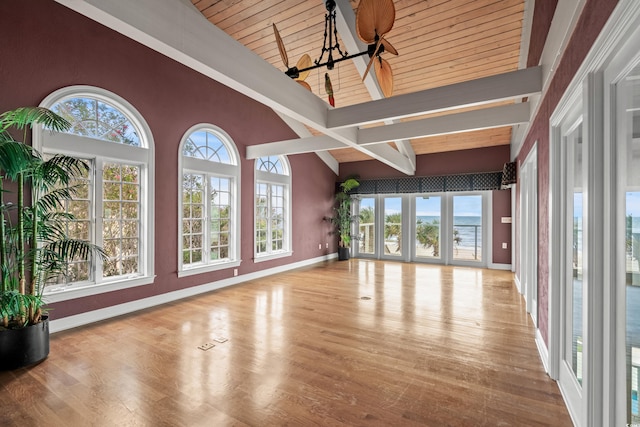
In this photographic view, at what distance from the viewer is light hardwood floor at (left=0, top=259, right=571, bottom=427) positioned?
2045mm

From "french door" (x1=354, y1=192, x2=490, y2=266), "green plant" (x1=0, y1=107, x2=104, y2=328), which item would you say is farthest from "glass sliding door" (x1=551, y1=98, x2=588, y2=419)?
"french door" (x1=354, y1=192, x2=490, y2=266)

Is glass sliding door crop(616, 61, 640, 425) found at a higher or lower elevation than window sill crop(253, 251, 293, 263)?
higher

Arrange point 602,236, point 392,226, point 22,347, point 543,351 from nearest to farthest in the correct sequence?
point 602,236 → point 22,347 → point 543,351 → point 392,226

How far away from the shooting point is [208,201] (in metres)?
5.42

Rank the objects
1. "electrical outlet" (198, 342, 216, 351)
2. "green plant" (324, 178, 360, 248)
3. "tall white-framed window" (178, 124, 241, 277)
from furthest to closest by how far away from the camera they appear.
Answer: "green plant" (324, 178, 360, 248) → "tall white-framed window" (178, 124, 241, 277) → "electrical outlet" (198, 342, 216, 351)

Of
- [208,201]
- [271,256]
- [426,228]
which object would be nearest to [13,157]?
[208,201]

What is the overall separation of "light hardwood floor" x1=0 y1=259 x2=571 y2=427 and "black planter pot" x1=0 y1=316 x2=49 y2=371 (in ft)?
0.33

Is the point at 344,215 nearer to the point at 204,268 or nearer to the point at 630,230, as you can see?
the point at 204,268

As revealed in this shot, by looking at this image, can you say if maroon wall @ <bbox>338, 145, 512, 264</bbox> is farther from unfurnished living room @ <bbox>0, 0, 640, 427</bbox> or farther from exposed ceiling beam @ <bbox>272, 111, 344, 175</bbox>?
exposed ceiling beam @ <bbox>272, 111, 344, 175</bbox>

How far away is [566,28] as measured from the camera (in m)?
1.88

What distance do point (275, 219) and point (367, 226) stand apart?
3207 mm

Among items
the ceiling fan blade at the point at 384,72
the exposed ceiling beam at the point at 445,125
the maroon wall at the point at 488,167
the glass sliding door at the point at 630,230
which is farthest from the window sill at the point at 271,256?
the glass sliding door at the point at 630,230

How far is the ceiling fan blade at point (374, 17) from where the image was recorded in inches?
85.3

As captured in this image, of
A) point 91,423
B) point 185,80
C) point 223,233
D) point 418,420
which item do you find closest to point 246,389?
point 91,423
